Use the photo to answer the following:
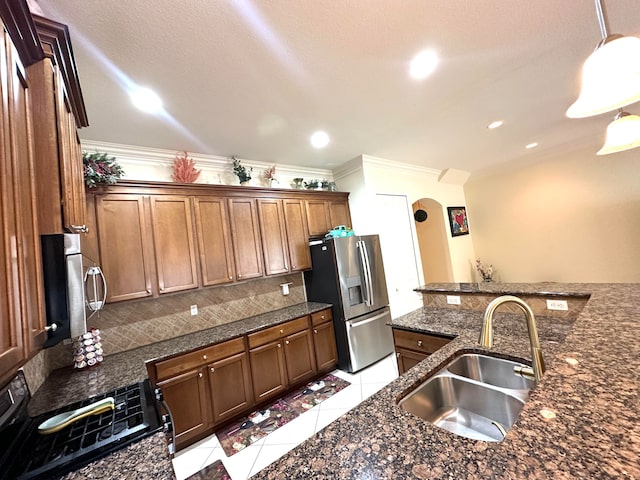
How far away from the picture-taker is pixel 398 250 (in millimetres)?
4043

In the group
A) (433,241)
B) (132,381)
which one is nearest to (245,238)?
(132,381)

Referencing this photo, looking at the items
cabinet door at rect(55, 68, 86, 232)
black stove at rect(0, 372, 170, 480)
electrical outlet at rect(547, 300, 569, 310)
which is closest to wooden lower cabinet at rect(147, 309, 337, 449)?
black stove at rect(0, 372, 170, 480)

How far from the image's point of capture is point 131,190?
91.8 inches

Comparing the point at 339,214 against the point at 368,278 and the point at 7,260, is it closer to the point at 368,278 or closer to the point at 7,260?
the point at 368,278

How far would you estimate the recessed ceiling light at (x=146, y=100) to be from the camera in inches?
72.8

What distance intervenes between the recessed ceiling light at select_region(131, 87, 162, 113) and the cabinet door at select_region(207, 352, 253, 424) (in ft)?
7.33

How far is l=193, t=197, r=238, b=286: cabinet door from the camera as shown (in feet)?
8.75

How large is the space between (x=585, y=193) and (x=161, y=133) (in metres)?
6.34

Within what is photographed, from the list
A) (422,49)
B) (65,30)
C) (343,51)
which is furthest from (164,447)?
(422,49)

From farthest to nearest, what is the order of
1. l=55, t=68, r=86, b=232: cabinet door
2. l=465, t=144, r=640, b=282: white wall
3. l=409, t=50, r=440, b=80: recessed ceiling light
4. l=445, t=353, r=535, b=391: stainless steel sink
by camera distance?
l=465, t=144, r=640, b=282: white wall < l=409, t=50, r=440, b=80: recessed ceiling light < l=445, t=353, r=535, b=391: stainless steel sink < l=55, t=68, r=86, b=232: cabinet door

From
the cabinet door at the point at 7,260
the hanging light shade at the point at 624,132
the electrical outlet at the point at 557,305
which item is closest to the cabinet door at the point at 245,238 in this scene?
the cabinet door at the point at 7,260

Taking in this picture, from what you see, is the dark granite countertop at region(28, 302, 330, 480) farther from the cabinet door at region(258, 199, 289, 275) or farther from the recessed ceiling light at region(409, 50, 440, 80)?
the recessed ceiling light at region(409, 50, 440, 80)

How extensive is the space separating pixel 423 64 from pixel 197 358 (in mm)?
3043

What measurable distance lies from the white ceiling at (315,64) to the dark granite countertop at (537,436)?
6.00ft
